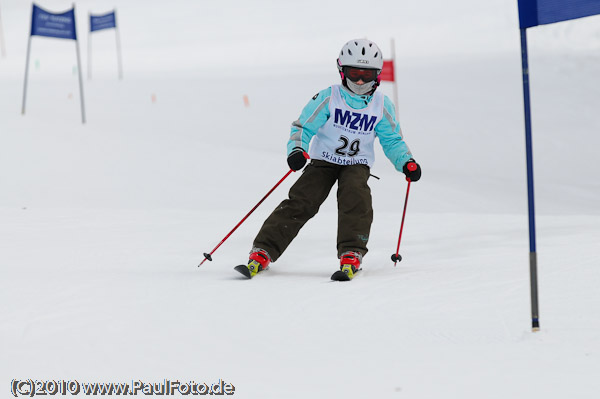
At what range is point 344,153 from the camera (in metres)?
4.41

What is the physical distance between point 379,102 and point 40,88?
1595cm

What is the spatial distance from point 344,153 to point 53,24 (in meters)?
8.26

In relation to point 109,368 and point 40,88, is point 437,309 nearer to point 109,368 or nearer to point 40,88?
point 109,368

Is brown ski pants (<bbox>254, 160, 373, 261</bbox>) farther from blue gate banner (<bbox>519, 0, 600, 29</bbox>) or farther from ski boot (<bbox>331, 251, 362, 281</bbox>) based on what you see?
blue gate banner (<bbox>519, 0, 600, 29</bbox>)

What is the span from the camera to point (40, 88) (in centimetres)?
1859

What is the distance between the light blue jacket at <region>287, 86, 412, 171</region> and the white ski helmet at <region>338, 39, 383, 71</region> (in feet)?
0.59

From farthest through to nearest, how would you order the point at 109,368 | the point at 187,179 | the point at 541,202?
the point at 541,202 → the point at 187,179 → the point at 109,368

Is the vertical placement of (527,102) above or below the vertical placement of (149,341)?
above

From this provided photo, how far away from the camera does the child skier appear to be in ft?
13.8

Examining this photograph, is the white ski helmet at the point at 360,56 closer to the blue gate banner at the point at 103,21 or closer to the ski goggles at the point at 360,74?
the ski goggles at the point at 360,74

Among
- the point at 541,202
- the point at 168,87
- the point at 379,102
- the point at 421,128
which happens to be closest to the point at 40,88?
the point at 168,87

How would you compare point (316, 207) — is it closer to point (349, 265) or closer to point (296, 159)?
point (296, 159)

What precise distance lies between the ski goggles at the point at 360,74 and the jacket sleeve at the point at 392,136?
217mm

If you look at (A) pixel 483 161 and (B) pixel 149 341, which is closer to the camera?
(B) pixel 149 341
